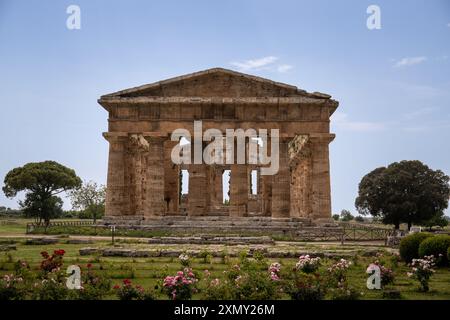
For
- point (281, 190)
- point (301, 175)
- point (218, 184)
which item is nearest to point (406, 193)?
point (301, 175)

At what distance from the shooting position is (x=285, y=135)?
1641 inches

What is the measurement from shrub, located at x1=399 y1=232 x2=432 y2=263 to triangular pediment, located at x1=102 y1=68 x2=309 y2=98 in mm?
22007

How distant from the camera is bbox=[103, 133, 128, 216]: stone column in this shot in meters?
41.9

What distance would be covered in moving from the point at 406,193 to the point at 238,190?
25624 millimetres

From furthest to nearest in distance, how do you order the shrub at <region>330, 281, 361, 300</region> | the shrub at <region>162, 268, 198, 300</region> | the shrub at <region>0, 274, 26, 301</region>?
1. the shrub at <region>162, 268, 198, 300</region>
2. the shrub at <region>330, 281, 361, 300</region>
3. the shrub at <region>0, 274, 26, 301</region>

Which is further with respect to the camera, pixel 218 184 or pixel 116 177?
pixel 218 184

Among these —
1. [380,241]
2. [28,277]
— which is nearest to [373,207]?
[380,241]

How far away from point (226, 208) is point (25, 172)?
25.2 metres

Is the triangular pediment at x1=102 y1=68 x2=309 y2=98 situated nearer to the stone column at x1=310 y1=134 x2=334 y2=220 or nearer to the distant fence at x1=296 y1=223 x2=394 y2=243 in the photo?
the stone column at x1=310 y1=134 x2=334 y2=220

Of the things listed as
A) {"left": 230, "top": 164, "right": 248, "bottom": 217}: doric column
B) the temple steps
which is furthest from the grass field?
{"left": 230, "top": 164, "right": 248, "bottom": 217}: doric column

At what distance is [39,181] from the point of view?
213 ft

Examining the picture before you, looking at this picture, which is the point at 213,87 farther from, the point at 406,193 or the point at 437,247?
the point at 406,193

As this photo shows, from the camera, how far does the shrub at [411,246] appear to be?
69.4 feet
